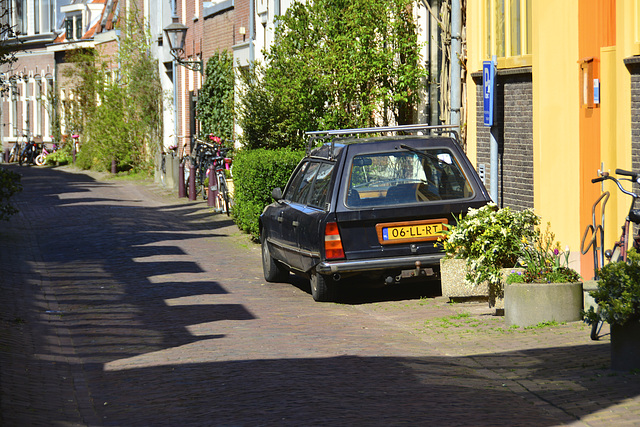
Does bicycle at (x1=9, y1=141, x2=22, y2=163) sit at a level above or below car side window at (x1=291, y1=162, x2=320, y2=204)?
above

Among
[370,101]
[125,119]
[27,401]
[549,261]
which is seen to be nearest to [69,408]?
[27,401]

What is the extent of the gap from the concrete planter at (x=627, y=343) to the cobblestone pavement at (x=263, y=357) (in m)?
0.12

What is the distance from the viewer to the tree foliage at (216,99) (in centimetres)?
2633

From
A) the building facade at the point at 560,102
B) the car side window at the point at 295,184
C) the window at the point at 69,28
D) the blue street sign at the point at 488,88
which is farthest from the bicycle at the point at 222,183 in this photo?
the window at the point at 69,28

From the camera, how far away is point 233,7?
1038 inches

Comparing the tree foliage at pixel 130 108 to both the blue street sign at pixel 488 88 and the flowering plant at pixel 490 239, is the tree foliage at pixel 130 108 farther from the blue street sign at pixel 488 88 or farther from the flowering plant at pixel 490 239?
the flowering plant at pixel 490 239

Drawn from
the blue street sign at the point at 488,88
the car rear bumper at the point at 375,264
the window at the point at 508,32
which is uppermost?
the window at the point at 508,32

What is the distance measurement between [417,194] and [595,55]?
239 cm

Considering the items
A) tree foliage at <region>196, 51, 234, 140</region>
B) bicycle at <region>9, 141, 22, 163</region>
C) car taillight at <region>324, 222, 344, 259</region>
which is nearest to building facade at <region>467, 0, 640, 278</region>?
car taillight at <region>324, 222, 344, 259</region>

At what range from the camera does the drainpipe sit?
13.8 meters

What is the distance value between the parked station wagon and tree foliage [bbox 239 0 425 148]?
16.8 ft

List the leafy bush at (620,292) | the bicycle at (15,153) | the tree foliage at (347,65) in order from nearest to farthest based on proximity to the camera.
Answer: the leafy bush at (620,292)
the tree foliage at (347,65)
the bicycle at (15,153)

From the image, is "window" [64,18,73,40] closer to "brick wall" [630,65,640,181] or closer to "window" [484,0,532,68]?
"window" [484,0,532,68]

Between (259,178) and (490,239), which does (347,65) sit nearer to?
(259,178)
